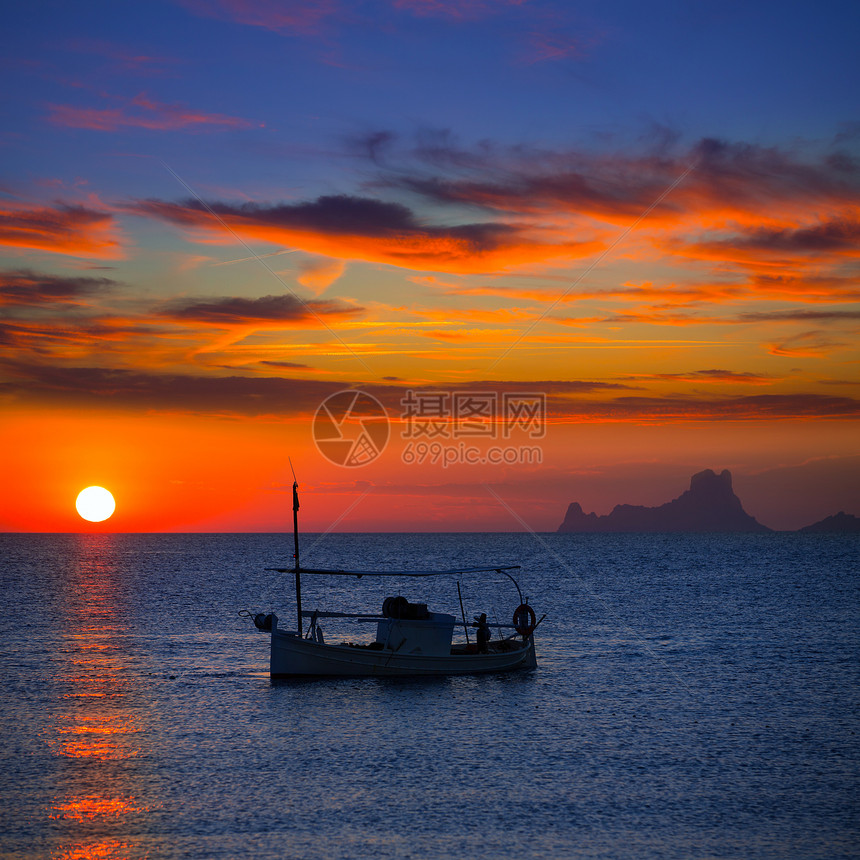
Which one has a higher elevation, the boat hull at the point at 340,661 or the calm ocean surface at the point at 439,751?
the boat hull at the point at 340,661

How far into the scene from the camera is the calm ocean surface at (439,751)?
23188 millimetres

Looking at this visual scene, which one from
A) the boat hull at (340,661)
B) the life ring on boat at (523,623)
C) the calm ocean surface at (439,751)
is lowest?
the calm ocean surface at (439,751)

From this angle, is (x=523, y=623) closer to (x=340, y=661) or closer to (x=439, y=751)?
(x=340, y=661)

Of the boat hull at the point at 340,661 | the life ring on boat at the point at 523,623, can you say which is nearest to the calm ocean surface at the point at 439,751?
the boat hull at the point at 340,661

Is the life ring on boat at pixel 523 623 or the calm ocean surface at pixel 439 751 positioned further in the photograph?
the life ring on boat at pixel 523 623

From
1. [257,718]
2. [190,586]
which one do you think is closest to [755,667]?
[257,718]

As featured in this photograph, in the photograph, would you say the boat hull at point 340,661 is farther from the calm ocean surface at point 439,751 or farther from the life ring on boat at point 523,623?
the life ring on boat at point 523,623

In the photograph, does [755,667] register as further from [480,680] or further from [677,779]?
[677,779]

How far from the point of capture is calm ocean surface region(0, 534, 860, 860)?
2319cm

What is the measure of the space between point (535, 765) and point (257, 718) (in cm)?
1267

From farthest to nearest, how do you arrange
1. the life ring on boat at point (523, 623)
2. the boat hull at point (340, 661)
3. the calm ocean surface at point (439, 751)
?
the life ring on boat at point (523, 623) < the boat hull at point (340, 661) < the calm ocean surface at point (439, 751)

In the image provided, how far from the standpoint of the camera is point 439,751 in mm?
32000

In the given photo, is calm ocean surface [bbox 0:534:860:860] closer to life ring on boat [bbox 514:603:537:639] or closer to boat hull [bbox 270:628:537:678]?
boat hull [bbox 270:628:537:678]

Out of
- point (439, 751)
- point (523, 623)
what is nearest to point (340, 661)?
point (523, 623)
